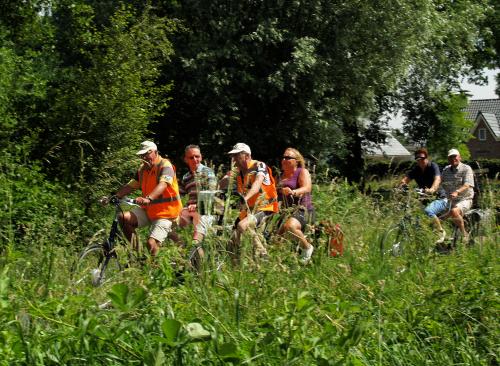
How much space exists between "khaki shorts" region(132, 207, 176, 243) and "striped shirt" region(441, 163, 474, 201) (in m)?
4.67

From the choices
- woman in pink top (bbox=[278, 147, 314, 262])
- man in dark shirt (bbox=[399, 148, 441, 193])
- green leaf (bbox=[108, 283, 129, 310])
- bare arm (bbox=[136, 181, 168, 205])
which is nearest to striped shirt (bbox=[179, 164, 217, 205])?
bare arm (bbox=[136, 181, 168, 205])

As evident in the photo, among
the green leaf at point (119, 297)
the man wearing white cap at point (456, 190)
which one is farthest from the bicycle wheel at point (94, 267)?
the man wearing white cap at point (456, 190)

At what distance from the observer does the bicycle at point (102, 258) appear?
6.15 meters

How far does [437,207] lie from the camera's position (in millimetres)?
12734

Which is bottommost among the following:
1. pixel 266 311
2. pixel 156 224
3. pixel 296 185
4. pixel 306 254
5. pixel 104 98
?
pixel 104 98

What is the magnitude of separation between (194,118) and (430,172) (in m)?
11.2

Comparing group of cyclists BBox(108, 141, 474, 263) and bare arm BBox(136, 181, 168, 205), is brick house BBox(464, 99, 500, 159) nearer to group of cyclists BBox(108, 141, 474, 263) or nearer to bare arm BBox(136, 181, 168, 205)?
group of cyclists BBox(108, 141, 474, 263)

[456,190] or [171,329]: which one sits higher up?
[171,329]

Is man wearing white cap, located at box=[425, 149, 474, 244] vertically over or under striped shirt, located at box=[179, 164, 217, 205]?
under

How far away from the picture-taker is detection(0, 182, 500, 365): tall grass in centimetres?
428

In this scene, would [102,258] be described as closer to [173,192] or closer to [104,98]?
[173,192]

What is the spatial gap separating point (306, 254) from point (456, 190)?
609cm

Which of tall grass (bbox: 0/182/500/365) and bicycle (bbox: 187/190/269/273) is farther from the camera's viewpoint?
bicycle (bbox: 187/190/269/273)

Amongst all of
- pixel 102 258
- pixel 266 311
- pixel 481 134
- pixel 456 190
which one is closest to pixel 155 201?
pixel 102 258
